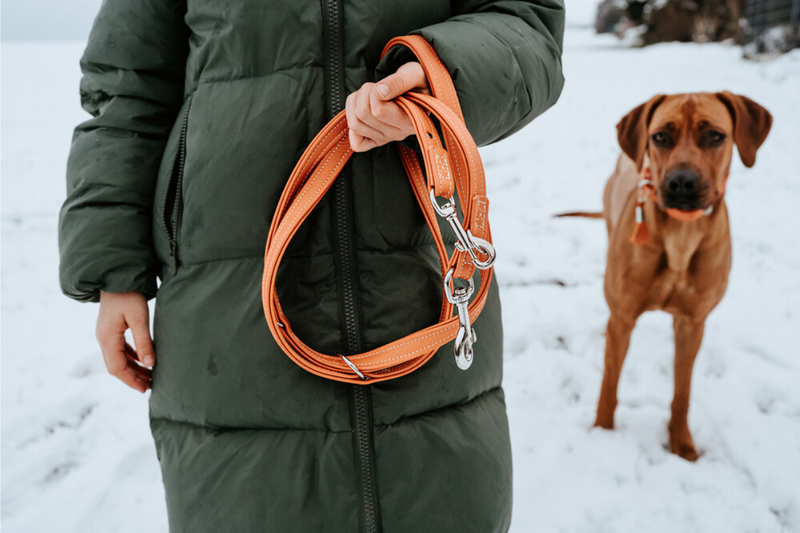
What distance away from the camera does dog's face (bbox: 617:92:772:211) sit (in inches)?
73.7

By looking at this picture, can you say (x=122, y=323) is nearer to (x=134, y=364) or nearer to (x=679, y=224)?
(x=134, y=364)

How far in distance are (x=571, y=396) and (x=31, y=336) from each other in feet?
9.71

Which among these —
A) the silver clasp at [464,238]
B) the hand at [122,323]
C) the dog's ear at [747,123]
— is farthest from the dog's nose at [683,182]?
the hand at [122,323]

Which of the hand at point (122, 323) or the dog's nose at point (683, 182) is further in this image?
the dog's nose at point (683, 182)

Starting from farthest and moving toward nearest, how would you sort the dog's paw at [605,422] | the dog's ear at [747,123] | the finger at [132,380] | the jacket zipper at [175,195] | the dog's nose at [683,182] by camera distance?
1. the dog's paw at [605,422]
2. the dog's ear at [747,123]
3. the dog's nose at [683,182]
4. the finger at [132,380]
5. the jacket zipper at [175,195]

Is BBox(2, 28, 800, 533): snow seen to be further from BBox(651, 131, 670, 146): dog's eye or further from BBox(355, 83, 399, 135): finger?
BBox(355, 83, 399, 135): finger

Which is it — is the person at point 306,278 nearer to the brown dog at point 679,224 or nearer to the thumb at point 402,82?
the thumb at point 402,82

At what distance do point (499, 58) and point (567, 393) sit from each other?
200 centimetres

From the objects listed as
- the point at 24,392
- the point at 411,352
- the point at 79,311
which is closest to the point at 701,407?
the point at 411,352

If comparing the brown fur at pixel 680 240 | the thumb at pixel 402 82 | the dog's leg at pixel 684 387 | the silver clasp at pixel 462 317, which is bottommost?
the dog's leg at pixel 684 387

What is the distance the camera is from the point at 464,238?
2.33 feet

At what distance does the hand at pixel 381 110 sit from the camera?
73cm

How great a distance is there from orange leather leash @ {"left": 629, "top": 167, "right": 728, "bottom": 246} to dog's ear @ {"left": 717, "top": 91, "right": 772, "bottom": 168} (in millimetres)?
130

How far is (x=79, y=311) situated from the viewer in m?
3.27
